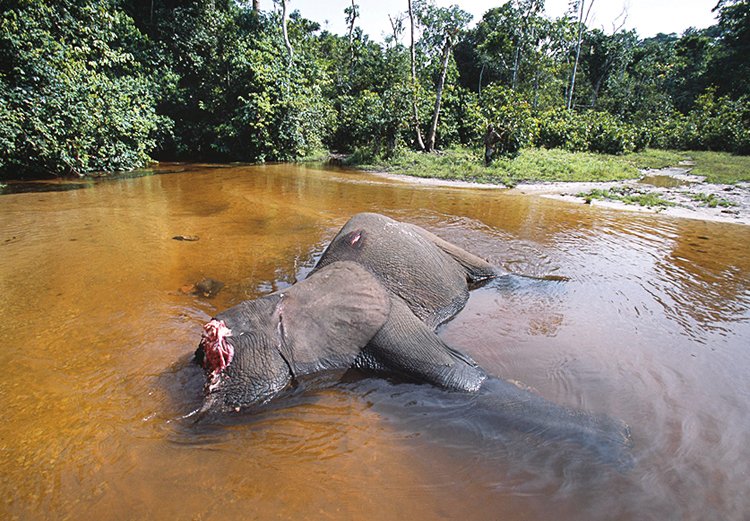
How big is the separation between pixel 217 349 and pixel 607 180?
44.3ft

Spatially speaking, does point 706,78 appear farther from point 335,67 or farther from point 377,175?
point 377,175

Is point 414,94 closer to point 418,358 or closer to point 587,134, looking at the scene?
point 587,134

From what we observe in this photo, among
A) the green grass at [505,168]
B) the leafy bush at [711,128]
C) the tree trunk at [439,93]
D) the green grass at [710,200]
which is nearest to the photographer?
the green grass at [710,200]

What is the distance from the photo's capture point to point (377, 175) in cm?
1484

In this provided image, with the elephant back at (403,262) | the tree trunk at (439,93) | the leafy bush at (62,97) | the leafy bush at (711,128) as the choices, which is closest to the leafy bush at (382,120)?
the tree trunk at (439,93)

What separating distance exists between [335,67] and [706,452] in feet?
94.1

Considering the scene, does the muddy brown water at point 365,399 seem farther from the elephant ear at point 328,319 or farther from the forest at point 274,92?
the forest at point 274,92

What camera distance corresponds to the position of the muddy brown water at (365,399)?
6.71ft

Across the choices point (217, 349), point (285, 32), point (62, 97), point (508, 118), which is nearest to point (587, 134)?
point (508, 118)

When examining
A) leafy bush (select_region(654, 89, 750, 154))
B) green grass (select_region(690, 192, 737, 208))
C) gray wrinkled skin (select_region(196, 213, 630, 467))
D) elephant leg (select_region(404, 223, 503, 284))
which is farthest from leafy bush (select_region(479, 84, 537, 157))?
leafy bush (select_region(654, 89, 750, 154))

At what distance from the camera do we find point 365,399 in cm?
283

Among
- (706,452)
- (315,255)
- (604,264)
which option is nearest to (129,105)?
(315,255)

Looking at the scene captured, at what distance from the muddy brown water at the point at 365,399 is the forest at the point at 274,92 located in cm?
641

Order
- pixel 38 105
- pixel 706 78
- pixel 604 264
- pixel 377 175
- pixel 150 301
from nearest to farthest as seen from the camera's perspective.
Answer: pixel 150 301
pixel 604 264
pixel 38 105
pixel 377 175
pixel 706 78
